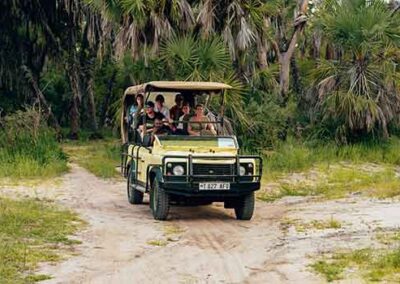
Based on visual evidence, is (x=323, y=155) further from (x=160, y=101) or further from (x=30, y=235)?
(x=30, y=235)

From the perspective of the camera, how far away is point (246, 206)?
40.8 feet

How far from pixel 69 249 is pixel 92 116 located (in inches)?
860

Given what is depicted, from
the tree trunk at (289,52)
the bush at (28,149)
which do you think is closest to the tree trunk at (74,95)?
the bush at (28,149)

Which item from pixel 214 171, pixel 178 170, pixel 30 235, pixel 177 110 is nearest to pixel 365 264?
pixel 214 171

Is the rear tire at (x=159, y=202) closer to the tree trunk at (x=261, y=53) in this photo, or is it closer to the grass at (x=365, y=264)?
the grass at (x=365, y=264)

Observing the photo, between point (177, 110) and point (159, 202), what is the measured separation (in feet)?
8.59

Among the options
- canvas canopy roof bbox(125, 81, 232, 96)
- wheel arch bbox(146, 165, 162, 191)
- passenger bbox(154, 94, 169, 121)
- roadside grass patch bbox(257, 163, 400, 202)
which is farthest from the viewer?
roadside grass patch bbox(257, 163, 400, 202)

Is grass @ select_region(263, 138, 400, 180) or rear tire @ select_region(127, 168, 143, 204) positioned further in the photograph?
grass @ select_region(263, 138, 400, 180)

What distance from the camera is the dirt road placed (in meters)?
8.53

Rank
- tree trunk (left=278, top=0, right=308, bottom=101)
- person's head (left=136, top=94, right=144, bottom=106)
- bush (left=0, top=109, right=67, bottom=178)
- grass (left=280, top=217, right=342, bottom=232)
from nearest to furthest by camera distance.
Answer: grass (left=280, top=217, right=342, bottom=232), person's head (left=136, top=94, right=144, bottom=106), bush (left=0, top=109, right=67, bottom=178), tree trunk (left=278, top=0, right=308, bottom=101)

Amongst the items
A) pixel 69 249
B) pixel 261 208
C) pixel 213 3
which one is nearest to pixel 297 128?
pixel 213 3

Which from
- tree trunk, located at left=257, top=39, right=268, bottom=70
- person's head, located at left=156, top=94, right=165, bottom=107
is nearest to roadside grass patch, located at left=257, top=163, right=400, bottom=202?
person's head, located at left=156, top=94, right=165, bottom=107

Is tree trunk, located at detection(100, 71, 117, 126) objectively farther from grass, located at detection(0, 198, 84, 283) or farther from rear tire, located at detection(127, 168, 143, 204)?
grass, located at detection(0, 198, 84, 283)

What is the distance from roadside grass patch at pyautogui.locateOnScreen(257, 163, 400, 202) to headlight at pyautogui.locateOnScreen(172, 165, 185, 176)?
12.5 feet
